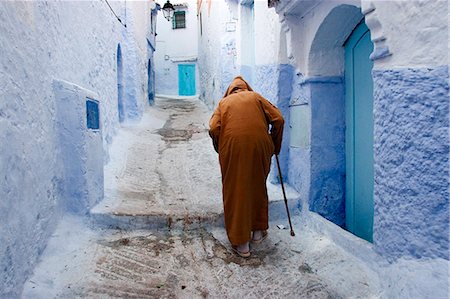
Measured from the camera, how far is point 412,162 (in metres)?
1.92

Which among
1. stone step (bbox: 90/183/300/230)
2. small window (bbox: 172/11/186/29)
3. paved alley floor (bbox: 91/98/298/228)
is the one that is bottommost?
stone step (bbox: 90/183/300/230)

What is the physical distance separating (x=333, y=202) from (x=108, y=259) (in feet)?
7.25

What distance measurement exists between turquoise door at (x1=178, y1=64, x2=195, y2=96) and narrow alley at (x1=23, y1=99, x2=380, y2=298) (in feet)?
47.9

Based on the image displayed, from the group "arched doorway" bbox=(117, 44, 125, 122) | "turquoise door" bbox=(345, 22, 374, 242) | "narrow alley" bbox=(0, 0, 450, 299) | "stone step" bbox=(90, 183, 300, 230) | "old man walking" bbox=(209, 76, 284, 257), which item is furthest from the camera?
"arched doorway" bbox=(117, 44, 125, 122)


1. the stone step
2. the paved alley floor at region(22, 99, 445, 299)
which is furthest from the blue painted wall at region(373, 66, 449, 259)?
the stone step

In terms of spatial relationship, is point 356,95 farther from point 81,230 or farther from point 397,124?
point 81,230

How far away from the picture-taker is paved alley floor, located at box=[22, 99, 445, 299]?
234 cm

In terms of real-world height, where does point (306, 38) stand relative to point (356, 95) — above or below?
above

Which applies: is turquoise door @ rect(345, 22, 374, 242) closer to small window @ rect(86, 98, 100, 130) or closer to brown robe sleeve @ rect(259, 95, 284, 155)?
brown robe sleeve @ rect(259, 95, 284, 155)

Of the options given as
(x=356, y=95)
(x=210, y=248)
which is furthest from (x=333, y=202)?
(x=210, y=248)

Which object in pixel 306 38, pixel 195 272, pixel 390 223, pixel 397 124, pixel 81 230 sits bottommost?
Answer: pixel 195 272

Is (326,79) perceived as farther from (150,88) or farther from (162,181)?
(150,88)

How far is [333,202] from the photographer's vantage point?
11.6 feet

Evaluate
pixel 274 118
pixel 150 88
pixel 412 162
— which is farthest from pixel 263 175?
pixel 150 88
